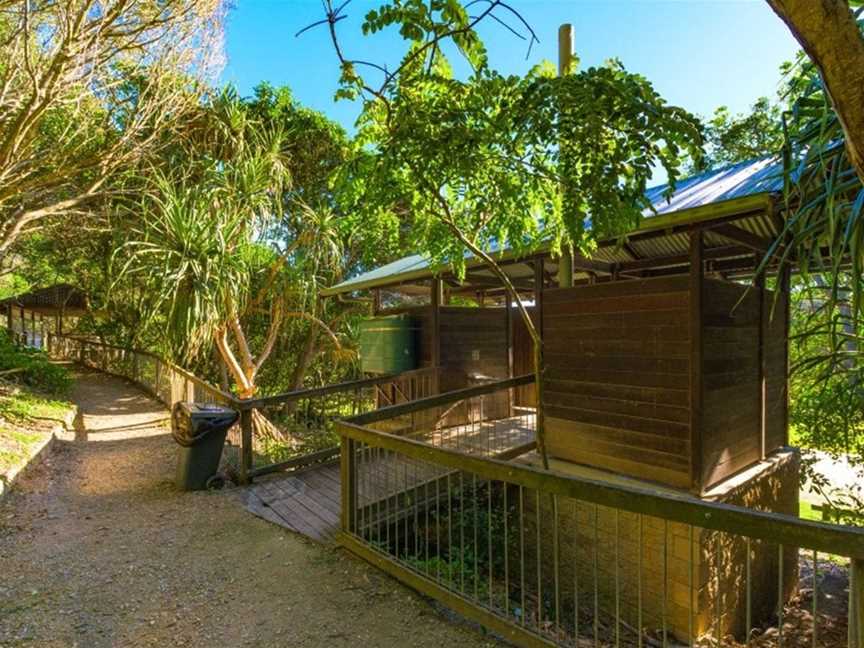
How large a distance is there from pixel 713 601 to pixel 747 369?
7.24ft

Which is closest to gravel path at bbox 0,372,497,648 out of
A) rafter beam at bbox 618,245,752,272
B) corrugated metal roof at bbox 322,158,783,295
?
corrugated metal roof at bbox 322,158,783,295

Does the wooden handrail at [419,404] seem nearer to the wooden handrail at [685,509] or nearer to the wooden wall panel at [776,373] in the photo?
the wooden handrail at [685,509]

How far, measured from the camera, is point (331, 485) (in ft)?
16.0

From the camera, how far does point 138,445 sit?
21.1ft

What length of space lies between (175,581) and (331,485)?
1990mm

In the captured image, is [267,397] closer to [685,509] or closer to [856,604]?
[685,509]

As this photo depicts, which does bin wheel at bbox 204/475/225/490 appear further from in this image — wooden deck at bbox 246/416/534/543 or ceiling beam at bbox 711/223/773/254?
ceiling beam at bbox 711/223/773/254

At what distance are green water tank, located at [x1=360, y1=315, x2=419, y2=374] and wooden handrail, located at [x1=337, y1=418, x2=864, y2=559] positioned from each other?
16.3 feet

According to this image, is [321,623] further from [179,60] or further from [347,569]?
[179,60]

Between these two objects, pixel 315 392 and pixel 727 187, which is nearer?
pixel 727 187

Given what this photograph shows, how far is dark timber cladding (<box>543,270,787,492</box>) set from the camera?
399 cm

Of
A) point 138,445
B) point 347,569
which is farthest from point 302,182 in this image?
point 347,569

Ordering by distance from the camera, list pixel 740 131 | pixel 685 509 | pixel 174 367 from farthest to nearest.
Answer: pixel 740 131, pixel 174 367, pixel 685 509

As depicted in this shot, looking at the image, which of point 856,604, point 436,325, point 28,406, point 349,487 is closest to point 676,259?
point 436,325
